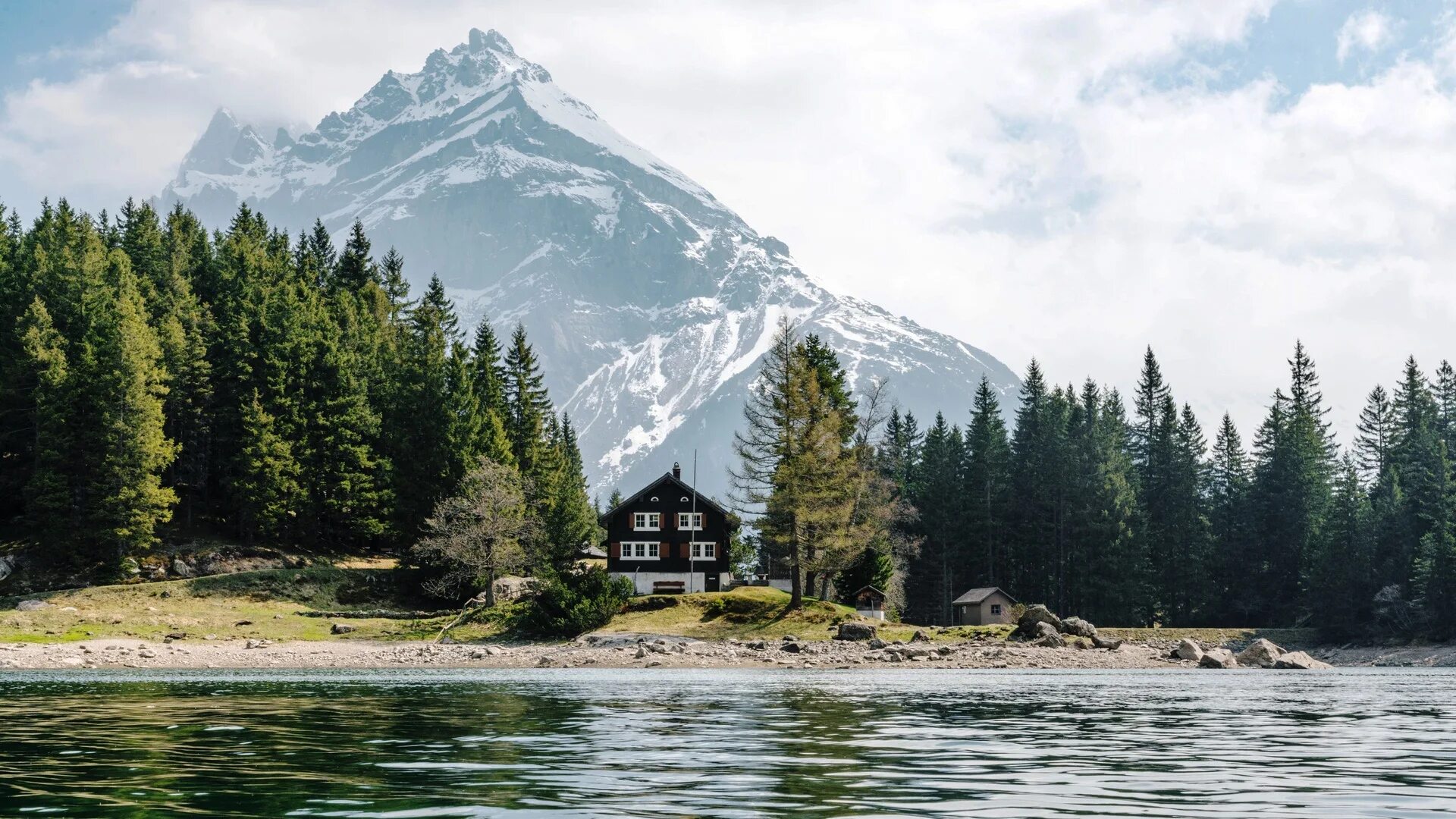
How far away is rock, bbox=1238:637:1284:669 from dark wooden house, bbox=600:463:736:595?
39.7m

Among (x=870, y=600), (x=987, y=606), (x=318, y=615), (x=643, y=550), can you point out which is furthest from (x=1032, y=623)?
(x=318, y=615)

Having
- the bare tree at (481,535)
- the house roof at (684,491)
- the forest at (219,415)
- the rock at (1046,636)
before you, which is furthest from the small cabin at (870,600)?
the bare tree at (481,535)

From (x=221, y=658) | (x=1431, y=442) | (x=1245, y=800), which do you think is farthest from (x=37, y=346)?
(x=1431, y=442)

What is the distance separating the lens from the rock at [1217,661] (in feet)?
216

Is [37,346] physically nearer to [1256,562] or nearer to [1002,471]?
[1002,471]

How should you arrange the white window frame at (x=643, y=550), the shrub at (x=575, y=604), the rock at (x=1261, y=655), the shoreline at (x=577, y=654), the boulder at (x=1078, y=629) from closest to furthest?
the shoreline at (x=577, y=654), the rock at (x=1261, y=655), the shrub at (x=575, y=604), the boulder at (x=1078, y=629), the white window frame at (x=643, y=550)

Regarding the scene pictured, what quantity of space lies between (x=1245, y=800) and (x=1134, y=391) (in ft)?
428

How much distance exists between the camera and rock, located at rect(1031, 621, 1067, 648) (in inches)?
2741

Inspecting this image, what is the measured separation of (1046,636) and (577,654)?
2708cm

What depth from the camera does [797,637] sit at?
71312 millimetres

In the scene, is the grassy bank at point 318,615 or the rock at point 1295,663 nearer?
the rock at point 1295,663

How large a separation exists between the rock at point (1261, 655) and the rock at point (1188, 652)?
2.41m

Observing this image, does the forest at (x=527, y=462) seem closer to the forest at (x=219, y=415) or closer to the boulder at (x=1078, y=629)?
the forest at (x=219, y=415)

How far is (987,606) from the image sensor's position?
100438 millimetres
